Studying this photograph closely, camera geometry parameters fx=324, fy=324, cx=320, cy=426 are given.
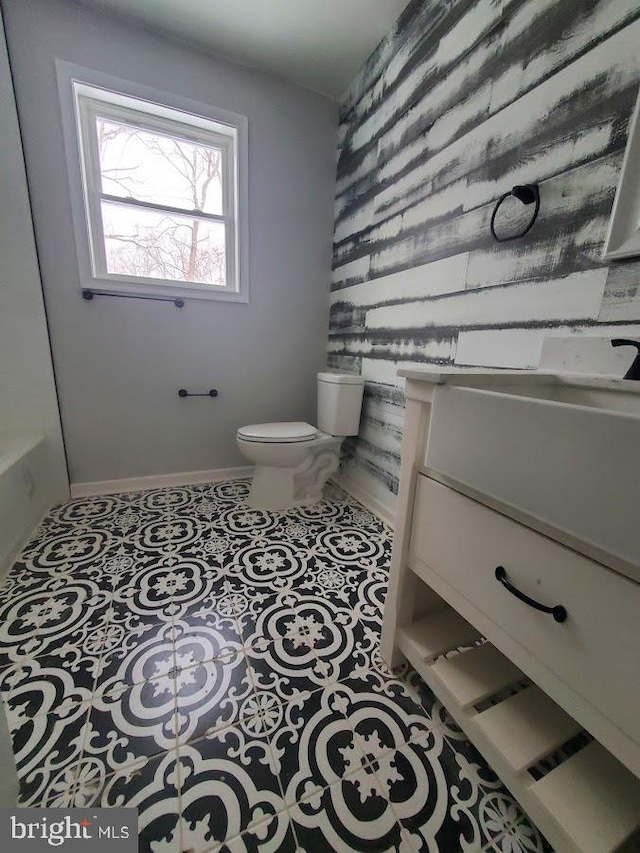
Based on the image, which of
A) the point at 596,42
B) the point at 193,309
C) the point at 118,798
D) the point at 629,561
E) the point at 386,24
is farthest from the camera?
the point at 193,309

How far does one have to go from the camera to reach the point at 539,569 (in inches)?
20.7

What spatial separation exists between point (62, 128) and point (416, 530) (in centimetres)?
229

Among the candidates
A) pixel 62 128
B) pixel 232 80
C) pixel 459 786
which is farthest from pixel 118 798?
pixel 232 80

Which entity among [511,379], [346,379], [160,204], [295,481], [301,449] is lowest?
[295,481]

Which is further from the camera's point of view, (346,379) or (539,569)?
(346,379)

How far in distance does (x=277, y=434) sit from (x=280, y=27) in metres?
1.93

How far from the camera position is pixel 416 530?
805mm

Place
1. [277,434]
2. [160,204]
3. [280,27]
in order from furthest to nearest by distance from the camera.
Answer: [160,204] → [277,434] → [280,27]

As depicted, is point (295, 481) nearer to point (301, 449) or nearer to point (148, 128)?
point (301, 449)

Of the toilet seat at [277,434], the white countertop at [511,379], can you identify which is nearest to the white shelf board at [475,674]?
the white countertop at [511,379]

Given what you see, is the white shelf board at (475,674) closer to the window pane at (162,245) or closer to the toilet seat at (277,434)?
the toilet seat at (277,434)

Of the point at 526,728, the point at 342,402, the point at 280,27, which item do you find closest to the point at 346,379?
the point at 342,402

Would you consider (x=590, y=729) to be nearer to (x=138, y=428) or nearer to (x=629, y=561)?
(x=629, y=561)

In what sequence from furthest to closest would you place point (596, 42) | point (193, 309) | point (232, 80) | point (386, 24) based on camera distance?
point (193, 309)
point (232, 80)
point (386, 24)
point (596, 42)
